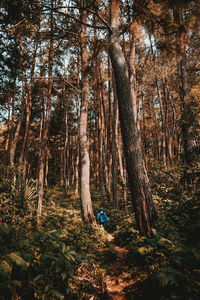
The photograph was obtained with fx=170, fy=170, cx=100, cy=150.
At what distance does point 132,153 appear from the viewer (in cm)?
429

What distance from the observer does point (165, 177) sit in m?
8.78

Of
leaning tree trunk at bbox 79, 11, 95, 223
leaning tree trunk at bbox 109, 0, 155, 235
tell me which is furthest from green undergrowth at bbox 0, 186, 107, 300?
leaning tree trunk at bbox 79, 11, 95, 223

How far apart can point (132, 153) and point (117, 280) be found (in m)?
2.79

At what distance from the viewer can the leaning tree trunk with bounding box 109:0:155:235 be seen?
401 centimetres

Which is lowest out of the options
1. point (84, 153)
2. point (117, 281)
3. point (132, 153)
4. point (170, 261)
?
point (117, 281)

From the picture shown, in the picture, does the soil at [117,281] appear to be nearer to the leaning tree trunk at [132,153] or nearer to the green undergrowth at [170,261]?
the green undergrowth at [170,261]

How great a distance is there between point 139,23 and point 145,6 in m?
0.43

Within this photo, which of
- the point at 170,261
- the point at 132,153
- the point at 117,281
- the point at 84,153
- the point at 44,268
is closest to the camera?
the point at 44,268

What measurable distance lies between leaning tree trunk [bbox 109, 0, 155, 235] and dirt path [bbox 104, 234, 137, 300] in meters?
0.99

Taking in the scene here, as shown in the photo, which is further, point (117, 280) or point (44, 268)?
point (117, 280)

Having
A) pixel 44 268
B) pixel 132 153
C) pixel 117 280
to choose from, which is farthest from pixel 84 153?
pixel 44 268

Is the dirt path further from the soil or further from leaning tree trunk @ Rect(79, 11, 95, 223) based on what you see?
leaning tree trunk @ Rect(79, 11, 95, 223)

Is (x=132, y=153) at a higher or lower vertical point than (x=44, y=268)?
higher

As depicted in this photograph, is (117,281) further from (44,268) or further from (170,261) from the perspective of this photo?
(44,268)
